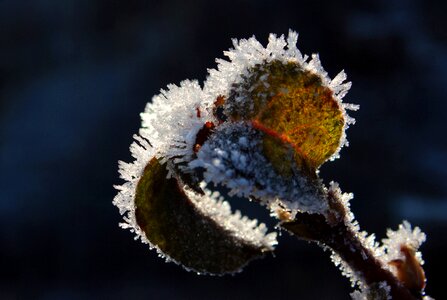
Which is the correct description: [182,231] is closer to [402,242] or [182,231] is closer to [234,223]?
[234,223]

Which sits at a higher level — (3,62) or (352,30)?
(352,30)

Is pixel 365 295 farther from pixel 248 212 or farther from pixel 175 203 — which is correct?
pixel 248 212

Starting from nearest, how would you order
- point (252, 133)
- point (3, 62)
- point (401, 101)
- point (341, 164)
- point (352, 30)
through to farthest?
point (252, 133) → point (341, 164) → point (401, 101) → point (352, 30) → point (3, 62)

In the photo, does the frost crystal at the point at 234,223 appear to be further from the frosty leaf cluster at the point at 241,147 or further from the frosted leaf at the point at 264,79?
the frosted leaf at the point at 264,79

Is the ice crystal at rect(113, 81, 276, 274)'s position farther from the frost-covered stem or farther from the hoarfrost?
the hoarfrost

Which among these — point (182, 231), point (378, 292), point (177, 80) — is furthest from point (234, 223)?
point (177, 80)

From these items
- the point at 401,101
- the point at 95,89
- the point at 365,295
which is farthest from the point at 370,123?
the point at 365,295

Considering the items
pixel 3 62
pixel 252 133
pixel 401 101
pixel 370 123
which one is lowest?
pixel 252 133
